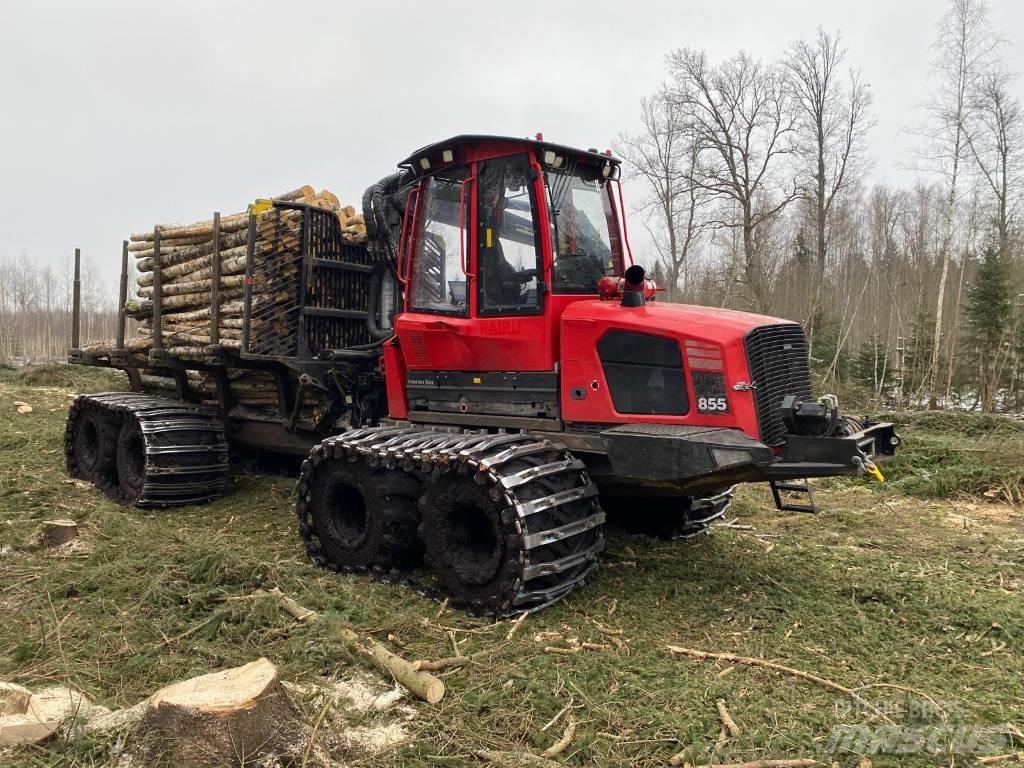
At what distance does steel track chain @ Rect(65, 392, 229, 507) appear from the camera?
769cm

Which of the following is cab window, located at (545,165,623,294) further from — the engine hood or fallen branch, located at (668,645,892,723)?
fallen branch, located at (668,645,892,723)

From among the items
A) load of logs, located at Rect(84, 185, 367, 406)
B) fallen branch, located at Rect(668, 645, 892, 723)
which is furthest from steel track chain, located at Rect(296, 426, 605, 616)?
load of logs, located at Rect(84, 185, 367, 406)

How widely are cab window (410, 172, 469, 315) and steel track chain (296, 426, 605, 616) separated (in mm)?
1040

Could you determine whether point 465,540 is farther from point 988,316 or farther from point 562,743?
point 988,316

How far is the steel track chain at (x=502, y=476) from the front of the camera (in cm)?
469

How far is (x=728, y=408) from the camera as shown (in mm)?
4762

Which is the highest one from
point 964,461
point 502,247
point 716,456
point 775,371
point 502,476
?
point 502,247

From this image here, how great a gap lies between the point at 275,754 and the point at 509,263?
3513 millimetres

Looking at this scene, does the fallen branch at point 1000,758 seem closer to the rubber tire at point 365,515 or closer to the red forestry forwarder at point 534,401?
the red forestry forwarder at point 534,401

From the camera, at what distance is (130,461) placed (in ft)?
26.7

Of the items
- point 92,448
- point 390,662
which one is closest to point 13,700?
point 390,662

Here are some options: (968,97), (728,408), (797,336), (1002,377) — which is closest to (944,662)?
(728,408)

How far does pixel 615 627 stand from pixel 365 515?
2.24 metres

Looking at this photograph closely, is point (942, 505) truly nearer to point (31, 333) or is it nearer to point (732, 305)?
point (732, 305)
